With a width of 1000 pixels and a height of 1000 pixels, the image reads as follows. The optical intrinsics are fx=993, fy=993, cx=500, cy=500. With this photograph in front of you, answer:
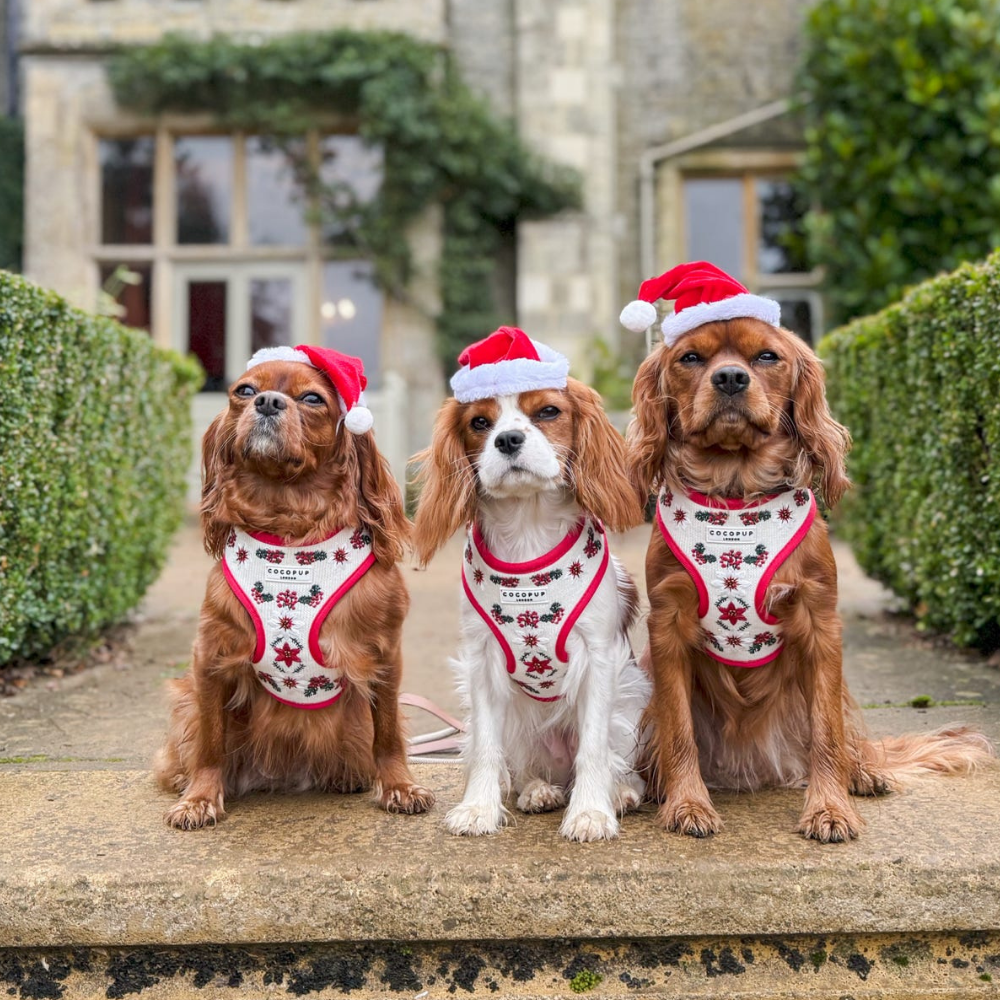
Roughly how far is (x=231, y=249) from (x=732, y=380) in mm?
11356

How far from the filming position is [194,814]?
2.79m

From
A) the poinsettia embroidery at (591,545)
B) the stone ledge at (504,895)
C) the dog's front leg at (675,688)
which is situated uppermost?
the poinsettia embroidery at (591,545)

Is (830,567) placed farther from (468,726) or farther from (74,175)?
(74,175)

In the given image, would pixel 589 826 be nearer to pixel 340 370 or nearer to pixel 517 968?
pixel 517 968


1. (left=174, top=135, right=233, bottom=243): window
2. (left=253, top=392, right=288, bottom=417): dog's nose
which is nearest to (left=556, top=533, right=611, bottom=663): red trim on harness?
(left=253, top=392, right=288, bottom=417): dog's nose

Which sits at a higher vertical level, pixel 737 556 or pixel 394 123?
pixel 394 123

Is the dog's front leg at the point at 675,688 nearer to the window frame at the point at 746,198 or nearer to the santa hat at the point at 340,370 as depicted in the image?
the santa hat at the point at 340,370

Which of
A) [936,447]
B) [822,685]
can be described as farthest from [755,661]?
[936,447]

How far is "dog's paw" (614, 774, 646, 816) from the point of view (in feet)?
9.30

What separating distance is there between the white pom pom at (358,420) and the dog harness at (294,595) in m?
0.31

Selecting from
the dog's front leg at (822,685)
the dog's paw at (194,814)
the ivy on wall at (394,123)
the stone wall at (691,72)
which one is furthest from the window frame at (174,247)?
the dog's front leg at (822,685)

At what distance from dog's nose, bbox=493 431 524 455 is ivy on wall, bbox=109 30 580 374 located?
9.82 metres

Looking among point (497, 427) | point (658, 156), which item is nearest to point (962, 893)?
point (497, 427)

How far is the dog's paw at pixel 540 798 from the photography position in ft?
9.52
